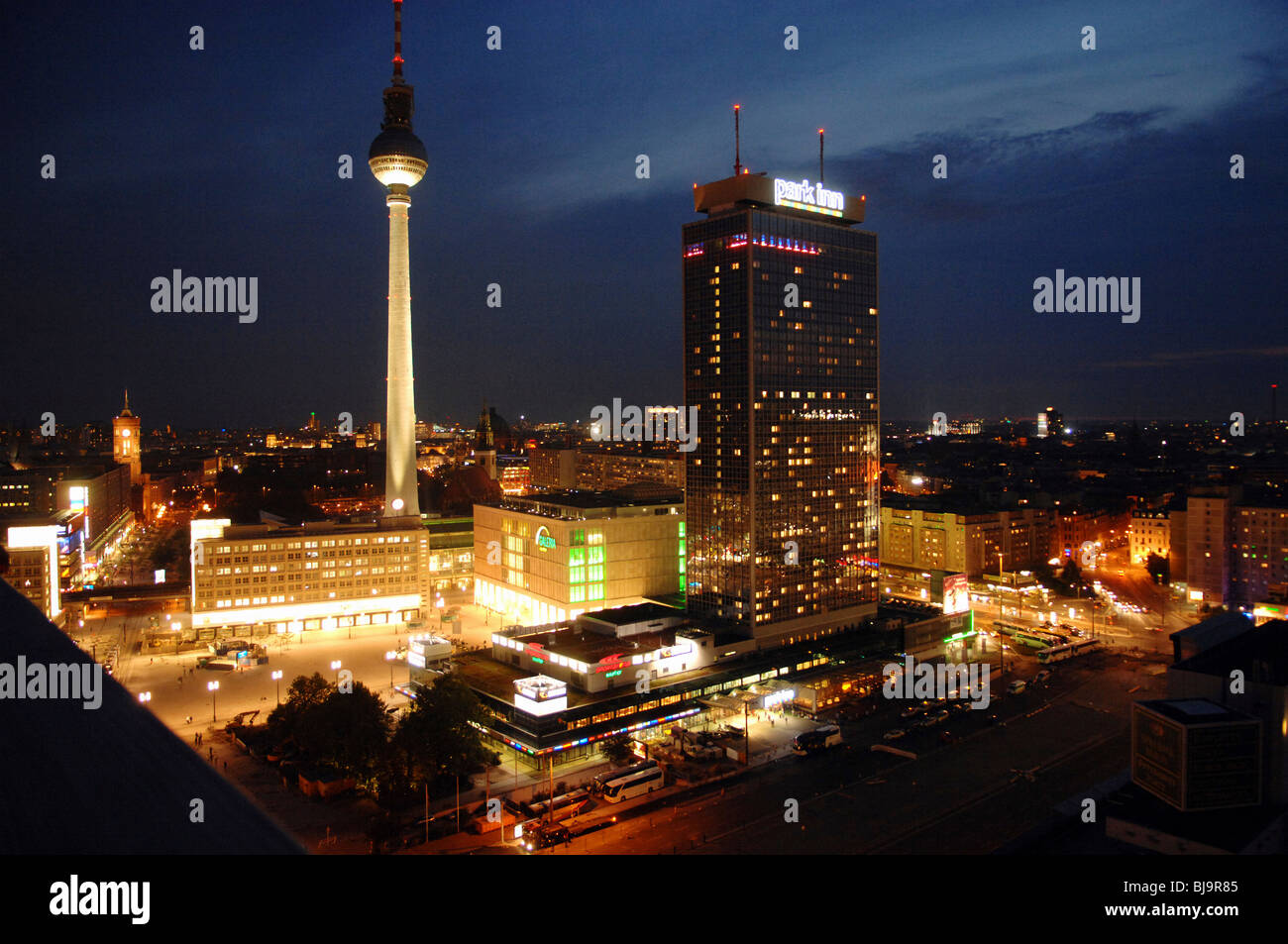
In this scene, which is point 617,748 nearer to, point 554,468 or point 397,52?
point 397,52

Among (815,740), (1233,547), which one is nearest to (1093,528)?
(1233,547)

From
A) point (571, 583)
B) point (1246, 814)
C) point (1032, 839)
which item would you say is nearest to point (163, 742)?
point (1032, 839)

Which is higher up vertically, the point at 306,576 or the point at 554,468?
the point at 554,468
